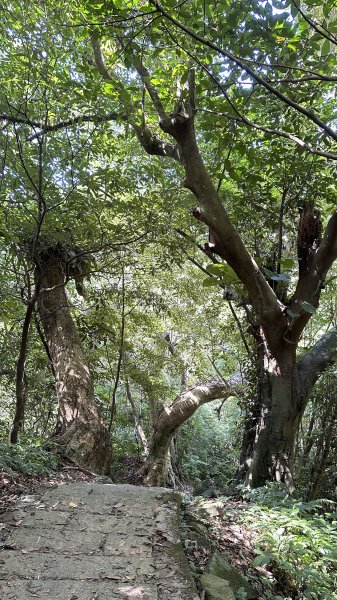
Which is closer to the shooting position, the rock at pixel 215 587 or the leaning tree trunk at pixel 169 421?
the rock at pixel 215 587

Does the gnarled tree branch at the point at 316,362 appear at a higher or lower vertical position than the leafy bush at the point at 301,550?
higher

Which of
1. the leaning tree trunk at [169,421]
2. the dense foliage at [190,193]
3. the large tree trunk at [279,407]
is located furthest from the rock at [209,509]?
the leaning tree trunk at [169,421]

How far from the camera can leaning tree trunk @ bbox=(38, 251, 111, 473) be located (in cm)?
522

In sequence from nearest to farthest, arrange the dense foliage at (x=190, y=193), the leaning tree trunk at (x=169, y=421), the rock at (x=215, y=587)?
the rock at (x=215, y=587) → the dense foliage at (x=190, y=193) → the leaning tree trunk at (x=169, y=421)

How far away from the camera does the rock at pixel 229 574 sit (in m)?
2.48

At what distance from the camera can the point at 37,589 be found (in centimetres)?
194

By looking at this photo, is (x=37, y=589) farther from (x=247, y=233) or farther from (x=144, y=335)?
(x=144, y=335)

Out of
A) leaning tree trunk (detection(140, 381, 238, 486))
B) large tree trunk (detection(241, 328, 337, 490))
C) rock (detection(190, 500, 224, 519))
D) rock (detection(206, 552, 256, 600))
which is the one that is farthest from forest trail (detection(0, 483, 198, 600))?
leaning tree trunk (detection(140, 381, 238, 486))

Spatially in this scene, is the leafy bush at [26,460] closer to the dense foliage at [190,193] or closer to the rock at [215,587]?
the dense foliage at [190,193]

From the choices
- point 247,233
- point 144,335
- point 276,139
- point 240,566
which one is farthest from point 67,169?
point 144,335

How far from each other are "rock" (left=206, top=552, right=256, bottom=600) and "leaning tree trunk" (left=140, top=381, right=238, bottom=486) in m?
4.27

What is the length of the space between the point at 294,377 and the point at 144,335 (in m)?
5.24

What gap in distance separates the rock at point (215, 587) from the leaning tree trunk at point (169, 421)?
4.62 meters

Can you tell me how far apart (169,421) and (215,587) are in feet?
15.8
